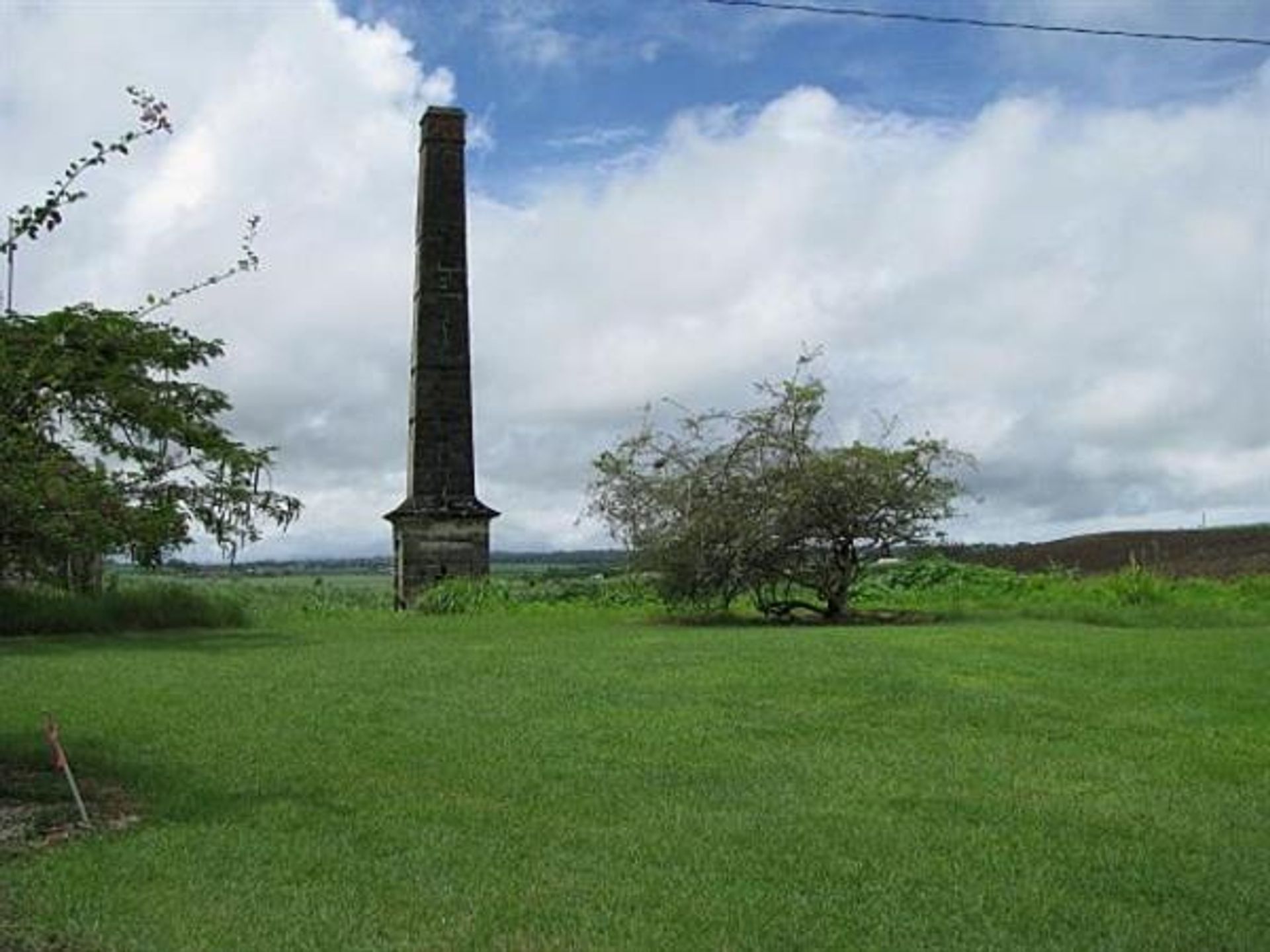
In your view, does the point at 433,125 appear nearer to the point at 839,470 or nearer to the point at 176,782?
the point at 839,470

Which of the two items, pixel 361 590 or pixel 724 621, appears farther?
pixel 361 590

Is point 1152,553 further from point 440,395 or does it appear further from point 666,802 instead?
point 666,802

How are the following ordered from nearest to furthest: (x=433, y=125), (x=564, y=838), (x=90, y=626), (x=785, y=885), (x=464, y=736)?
(x=785, y=885) → (x=564, y=838) → (x=464, y=736) → (x=90, y=626) → (x=433, y=125)

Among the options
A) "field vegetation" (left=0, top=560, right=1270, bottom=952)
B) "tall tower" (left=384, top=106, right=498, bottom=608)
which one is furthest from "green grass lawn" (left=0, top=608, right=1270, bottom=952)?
"tall tower" (left=384, top=106, right=498, bottom=608)

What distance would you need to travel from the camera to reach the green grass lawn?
6.72 metres

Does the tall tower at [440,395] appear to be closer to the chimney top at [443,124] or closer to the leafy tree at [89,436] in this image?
the chimney top at [443,124]

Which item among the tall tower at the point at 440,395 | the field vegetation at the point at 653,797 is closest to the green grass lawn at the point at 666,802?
the field vegetation at the point at 653,797

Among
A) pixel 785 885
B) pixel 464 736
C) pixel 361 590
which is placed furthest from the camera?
pixel 361 590

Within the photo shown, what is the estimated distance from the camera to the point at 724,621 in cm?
2500

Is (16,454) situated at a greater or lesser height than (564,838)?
greater

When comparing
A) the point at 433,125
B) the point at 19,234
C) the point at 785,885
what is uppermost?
the point at 433,125

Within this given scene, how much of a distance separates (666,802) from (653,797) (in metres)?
0.19

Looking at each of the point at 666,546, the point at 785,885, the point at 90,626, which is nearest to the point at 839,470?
the point at 666,546

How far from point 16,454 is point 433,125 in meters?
23.4
